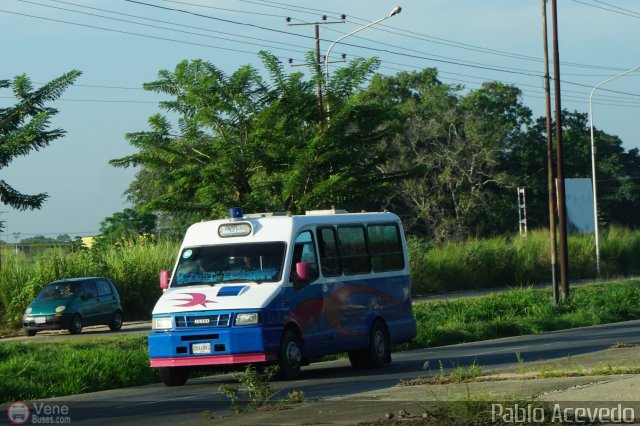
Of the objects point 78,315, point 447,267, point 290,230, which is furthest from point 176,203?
point 447,267

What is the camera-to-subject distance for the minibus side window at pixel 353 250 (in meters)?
19.1

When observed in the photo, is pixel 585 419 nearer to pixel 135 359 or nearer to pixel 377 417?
pixel 377 417

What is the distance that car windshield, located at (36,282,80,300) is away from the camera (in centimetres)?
3422

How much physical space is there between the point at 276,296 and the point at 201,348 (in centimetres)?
131

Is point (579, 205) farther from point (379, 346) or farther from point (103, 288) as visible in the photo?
point (379, 346)

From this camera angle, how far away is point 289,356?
17.0m

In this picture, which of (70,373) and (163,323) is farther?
(70,373)

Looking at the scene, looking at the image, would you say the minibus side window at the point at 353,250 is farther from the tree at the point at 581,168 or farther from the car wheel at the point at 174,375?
the tree at the point at 581,168

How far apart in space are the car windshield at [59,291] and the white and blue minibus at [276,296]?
16.4m

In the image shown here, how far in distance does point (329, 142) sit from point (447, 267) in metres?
24.4

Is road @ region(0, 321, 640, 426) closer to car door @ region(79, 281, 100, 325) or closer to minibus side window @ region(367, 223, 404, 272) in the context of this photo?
minibus side window @ region(367, 223, 404, 272)

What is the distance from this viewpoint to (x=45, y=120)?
19.3 metres

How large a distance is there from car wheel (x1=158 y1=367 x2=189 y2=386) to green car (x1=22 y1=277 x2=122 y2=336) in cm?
1670

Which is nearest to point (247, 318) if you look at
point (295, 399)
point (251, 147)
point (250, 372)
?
point (250, 372)
